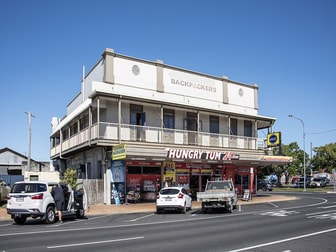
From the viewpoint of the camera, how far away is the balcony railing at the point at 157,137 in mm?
27016

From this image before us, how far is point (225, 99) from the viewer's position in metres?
35.2

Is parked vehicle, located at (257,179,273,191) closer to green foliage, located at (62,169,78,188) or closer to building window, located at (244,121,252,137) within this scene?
building window, located at (244,121,252,137)

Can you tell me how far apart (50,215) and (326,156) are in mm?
57415

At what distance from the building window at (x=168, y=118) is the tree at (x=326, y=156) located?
41.8 meters

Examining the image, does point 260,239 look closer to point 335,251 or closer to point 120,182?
point 335,251

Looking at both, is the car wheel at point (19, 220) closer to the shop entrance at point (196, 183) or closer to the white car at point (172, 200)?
the white car at point (172, 200)

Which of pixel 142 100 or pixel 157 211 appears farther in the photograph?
pixel 142 100

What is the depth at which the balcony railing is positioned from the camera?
Answer: 27.0 meters

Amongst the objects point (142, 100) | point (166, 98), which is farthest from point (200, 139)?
point (142, 100)

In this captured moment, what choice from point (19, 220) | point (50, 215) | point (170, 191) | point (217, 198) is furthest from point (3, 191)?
→ point (217, 198)

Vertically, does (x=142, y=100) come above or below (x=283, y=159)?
above

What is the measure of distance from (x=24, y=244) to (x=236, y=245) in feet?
18.8

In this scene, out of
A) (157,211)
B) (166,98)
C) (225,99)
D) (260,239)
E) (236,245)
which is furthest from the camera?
(225,99)

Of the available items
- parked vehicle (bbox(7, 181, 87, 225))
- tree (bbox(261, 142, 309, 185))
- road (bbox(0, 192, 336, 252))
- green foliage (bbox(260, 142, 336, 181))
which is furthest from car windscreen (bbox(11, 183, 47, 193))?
tree (bbox(261, 142, 309, 185))
